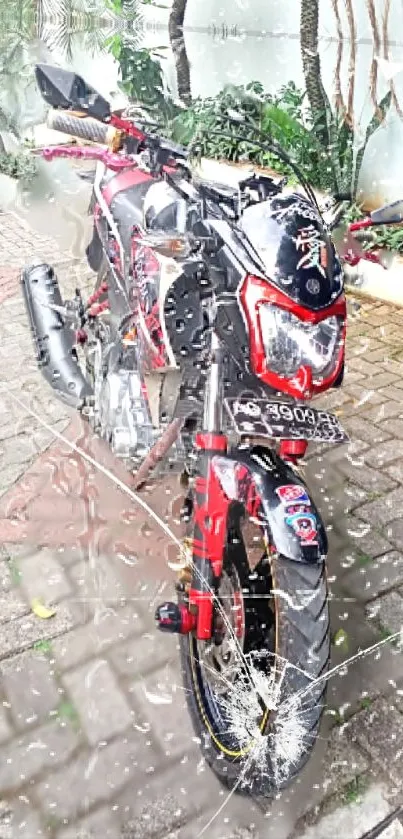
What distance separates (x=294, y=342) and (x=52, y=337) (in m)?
1.63

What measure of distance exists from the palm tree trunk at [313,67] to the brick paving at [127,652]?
8.04 ft

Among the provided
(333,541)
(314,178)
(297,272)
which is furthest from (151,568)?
(314,178)

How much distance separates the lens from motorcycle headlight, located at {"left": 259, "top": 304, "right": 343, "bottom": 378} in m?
1.72

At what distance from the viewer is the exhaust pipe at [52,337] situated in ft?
9.64

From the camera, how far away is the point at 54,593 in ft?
8.37

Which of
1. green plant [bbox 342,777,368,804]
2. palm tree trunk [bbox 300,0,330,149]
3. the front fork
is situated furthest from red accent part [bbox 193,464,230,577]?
palm tree trunk [bbox 300,0,330,149]

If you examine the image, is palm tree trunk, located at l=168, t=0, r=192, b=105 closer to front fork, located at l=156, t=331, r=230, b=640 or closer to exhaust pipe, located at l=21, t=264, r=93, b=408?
exhaust pipe, located at l=21, t=264, r=93, b=408

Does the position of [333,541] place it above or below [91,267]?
below

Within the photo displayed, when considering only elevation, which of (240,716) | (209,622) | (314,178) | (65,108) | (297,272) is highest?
(65,108)

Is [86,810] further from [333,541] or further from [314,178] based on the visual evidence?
[314,178]

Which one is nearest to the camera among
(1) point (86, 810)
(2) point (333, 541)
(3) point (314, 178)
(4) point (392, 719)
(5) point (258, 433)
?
(5) point (258, 433)

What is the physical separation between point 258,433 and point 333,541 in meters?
1.23

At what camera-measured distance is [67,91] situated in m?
1.76

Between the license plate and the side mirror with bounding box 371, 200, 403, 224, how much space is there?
0.51 metres
